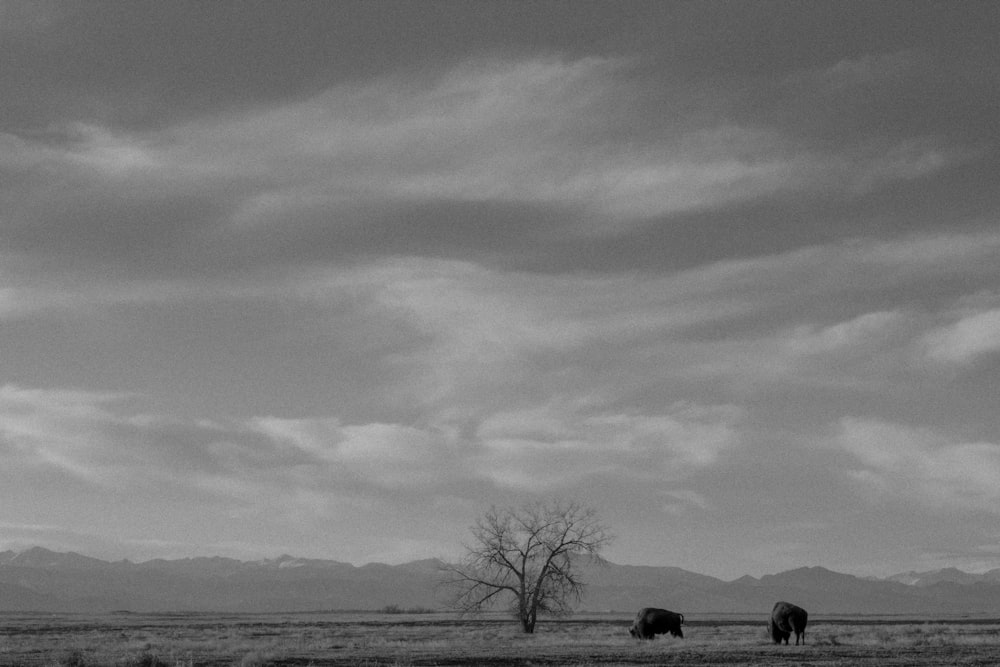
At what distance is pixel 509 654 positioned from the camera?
37.5 m

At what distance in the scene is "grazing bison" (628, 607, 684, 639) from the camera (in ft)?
163

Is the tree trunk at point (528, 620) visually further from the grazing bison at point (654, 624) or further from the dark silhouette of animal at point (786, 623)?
the dark silhouette of animal at point (786, 623)

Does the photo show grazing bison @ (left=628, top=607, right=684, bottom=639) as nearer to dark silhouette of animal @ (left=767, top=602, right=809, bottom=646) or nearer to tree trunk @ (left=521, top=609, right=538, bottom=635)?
dark silhouette of animal @ (left=767, top=602, right=809, bottom=646)

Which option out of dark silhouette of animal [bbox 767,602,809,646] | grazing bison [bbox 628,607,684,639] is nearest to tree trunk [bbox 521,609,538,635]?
grazing bison [bbox 628,607,684,639]

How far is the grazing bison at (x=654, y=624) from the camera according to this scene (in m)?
49.8

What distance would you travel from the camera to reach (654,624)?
50.2 metres

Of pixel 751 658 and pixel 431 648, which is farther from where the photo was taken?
pixel 431 648

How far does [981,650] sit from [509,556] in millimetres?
33377

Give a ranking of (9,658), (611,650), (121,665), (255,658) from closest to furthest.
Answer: (121,665) < (255,658) < (9,658) < (611,650)

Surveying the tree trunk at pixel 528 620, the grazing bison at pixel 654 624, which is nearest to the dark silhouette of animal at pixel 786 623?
the grazing bison at pixel 654 624

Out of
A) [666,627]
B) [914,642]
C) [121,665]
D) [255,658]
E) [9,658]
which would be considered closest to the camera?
[121,665]

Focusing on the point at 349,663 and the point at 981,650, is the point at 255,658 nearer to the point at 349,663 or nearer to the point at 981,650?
the point at 349,663

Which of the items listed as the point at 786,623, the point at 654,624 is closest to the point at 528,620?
the point at 654,624

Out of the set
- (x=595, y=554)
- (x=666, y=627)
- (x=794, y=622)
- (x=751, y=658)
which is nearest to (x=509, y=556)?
(x=595, y=554)
